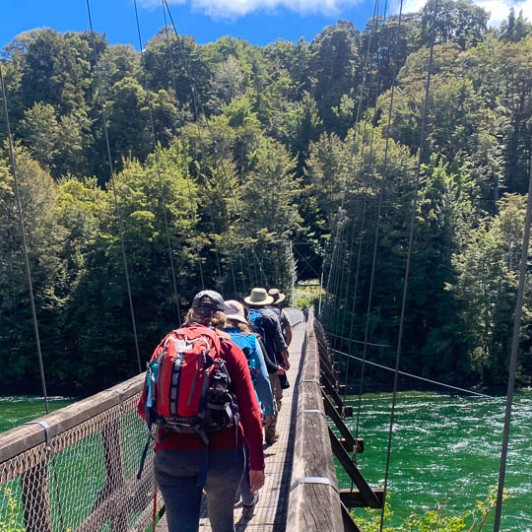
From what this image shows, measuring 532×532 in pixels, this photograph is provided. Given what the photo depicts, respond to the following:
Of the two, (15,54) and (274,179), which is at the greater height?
(15,54)

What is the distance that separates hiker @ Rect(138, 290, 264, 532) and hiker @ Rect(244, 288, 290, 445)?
178cm

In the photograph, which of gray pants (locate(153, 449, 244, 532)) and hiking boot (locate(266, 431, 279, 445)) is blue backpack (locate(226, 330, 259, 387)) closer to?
gray pants (locate(153, 449, 244, 532))

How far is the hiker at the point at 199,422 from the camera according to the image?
164 cm

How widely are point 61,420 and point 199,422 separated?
706 millimetres

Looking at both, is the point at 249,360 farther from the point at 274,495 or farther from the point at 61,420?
the point at 274,495

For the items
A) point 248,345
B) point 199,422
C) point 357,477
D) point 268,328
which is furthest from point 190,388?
point 357,477

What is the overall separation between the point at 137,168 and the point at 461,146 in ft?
61.1

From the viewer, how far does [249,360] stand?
7.78 ft

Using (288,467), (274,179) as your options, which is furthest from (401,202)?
(288,467)

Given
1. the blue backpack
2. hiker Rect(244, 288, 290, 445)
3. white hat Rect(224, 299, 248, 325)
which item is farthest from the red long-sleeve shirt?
hiker Rect(244, 288, 290, 445)

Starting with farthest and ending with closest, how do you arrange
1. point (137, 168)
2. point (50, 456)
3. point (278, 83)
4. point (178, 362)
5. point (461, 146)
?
point (278, 83) < point (461, 146) < point (137, 168) < point (50, 456) < point (178, 362)

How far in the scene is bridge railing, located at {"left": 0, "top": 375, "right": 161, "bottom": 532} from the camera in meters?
1.95

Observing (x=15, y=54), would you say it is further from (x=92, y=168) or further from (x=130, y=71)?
(x=92, y=168)

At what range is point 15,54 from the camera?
51.4 m
